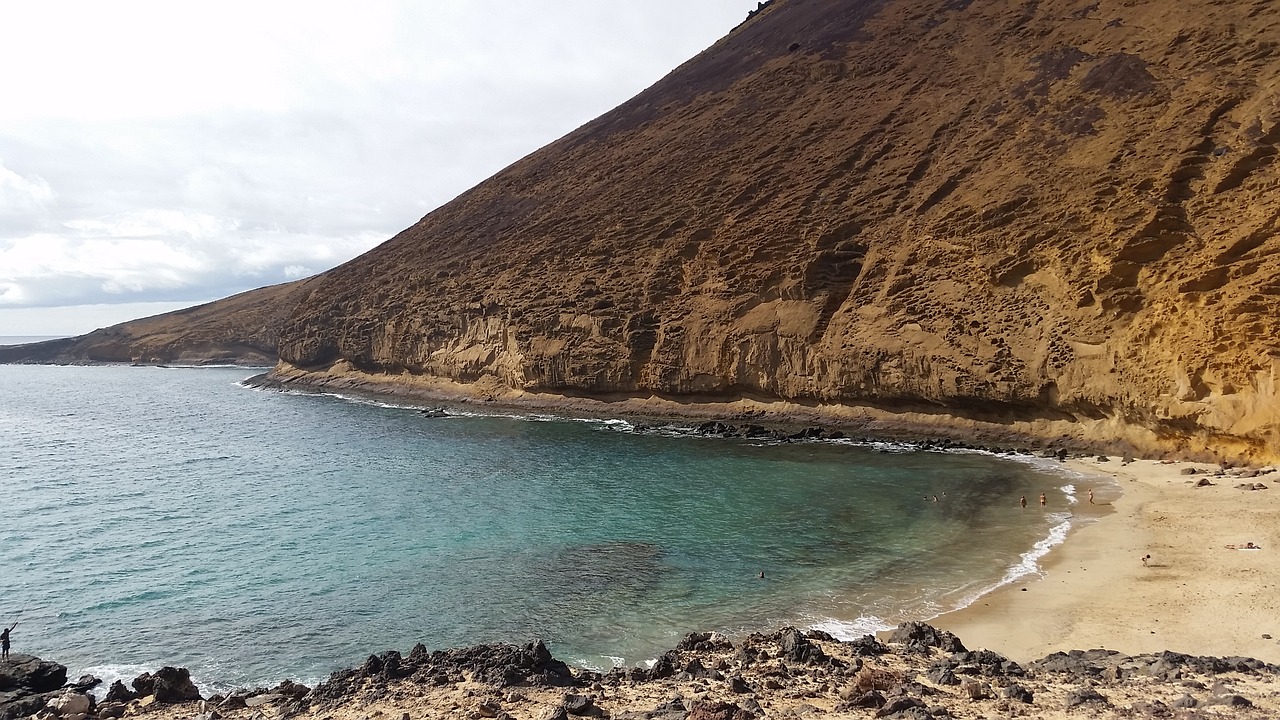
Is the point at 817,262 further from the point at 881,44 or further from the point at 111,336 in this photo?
the point at 111,336

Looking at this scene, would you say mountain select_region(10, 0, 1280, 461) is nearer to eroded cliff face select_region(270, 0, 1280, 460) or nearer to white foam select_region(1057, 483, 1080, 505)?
eroded cliff face select_region(270, 0, 1280, 460)

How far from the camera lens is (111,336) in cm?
12838

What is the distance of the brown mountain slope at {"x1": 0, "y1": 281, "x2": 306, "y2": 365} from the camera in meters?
112

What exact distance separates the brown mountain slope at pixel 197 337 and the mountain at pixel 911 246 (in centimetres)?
4936

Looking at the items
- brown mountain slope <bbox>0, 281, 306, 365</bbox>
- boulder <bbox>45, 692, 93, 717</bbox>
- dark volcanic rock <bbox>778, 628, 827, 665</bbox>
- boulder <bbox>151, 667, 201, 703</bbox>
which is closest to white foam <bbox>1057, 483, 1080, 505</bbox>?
dark volcanic rock <bbox>778, 628, 827, 665</bbox>

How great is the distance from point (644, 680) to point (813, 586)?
21.6 feet

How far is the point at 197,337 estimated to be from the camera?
117562mm

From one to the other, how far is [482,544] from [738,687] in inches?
488

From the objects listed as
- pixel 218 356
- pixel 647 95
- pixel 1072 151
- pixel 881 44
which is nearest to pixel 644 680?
pixel 1072 151

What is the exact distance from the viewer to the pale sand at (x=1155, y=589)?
1282 cm

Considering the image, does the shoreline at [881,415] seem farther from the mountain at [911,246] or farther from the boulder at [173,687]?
the boulder at [173,687]

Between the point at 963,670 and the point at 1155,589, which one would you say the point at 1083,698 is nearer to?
the point at 963,670

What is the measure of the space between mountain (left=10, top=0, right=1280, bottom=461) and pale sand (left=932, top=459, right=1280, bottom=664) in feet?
24.7

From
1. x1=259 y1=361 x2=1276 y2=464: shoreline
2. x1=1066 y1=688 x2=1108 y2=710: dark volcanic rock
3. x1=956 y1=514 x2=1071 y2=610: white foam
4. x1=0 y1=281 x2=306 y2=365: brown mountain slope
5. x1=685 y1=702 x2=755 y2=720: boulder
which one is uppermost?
x1=0 y1=281 x2=306 y2=365: brown mountain slope
